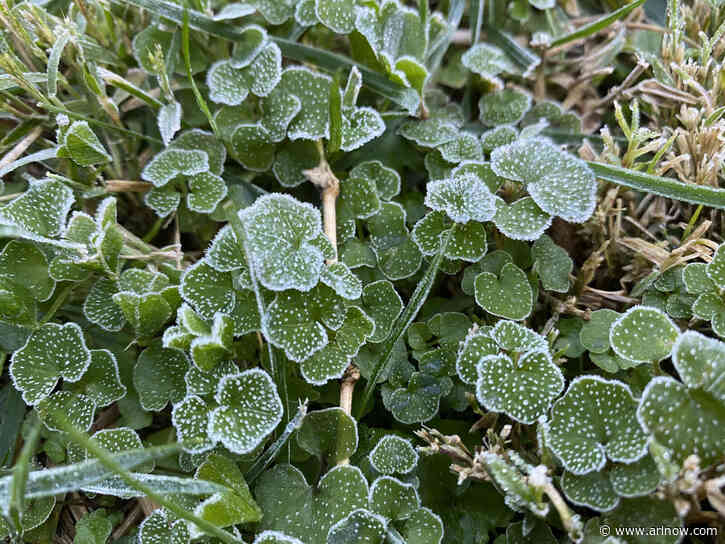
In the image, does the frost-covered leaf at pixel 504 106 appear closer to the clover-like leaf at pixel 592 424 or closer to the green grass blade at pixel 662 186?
the green grass blade at pixel 662 186

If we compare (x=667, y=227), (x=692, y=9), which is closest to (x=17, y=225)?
(x=667, y=227)

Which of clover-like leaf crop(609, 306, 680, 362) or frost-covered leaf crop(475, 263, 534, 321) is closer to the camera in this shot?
clover-like leaf crop(609, 306, 680, 362)

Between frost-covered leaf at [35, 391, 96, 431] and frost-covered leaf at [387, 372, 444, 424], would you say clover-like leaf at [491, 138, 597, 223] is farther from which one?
frost-covered leaf at [35, 391, 96, 431]

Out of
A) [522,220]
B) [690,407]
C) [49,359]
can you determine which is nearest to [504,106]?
[522,220]

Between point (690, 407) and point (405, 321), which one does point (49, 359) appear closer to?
point (405, 321)

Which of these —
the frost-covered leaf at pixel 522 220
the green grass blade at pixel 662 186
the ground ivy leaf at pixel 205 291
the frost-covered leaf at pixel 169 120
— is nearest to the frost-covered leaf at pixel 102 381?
the ground ivy leaf at pixel 205 291

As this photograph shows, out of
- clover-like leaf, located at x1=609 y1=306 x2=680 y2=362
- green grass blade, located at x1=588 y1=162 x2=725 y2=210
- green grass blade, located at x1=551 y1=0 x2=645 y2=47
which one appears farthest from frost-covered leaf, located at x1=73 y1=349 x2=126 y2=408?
green grass blade, located at x1=551 y1=0 x2=645 y2=47
